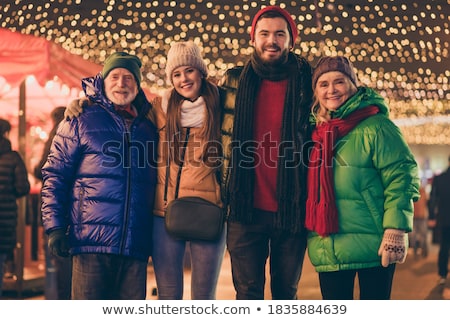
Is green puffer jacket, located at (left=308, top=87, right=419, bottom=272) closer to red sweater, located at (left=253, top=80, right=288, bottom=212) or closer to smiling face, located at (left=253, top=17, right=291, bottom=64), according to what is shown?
red sweater, located at (left=253, top=80, right=288, bottom=212)

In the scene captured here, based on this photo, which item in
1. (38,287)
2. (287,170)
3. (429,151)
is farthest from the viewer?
(429,151)

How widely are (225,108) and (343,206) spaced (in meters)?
0.77

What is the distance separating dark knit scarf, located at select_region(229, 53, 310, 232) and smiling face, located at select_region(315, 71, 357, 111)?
132mm

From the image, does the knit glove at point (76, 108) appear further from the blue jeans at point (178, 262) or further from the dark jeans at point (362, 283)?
the dark jeans at point (362, 283)

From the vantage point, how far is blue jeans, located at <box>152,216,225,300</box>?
11.0 ft

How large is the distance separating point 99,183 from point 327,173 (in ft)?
3.50

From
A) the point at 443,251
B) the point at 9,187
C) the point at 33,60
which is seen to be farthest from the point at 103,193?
the point at 443,251

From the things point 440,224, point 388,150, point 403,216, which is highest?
point 388,150

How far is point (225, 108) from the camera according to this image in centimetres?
344

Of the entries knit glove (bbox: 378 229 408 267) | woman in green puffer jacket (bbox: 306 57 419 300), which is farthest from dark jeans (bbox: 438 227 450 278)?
knit glove (bbox: 378 229 408 267)

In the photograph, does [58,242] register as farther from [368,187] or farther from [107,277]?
[368,187]

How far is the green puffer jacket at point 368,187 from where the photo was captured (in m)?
3.06
